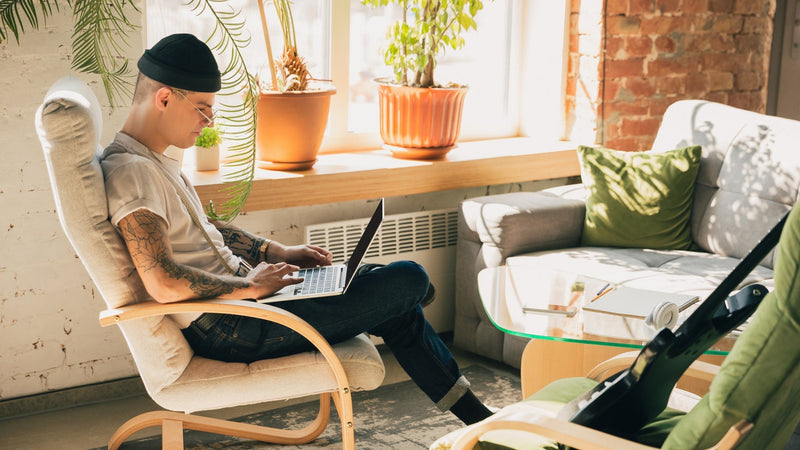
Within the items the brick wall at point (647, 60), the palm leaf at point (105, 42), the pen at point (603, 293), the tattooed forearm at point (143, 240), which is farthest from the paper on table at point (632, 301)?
the brick wall at point (647, 60)

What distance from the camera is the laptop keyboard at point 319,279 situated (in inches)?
95.8

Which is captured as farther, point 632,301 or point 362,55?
point 362,55

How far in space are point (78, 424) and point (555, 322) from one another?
1669mm

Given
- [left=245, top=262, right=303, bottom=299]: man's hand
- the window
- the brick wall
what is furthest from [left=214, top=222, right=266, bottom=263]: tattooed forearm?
the brick wall

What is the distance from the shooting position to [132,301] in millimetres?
2252

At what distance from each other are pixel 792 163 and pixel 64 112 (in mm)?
2455

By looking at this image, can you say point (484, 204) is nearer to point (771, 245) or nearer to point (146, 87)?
point (146, 87)

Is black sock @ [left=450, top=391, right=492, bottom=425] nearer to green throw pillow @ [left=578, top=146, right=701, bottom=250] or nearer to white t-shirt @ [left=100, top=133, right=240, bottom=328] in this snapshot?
white t-shirt @ [left=100, top=133, right=240, bottom=328]


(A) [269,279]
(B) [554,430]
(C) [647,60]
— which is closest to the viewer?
(B) [554,430]

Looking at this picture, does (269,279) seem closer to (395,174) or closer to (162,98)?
(162,98)

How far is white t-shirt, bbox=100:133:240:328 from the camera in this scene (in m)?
2.20

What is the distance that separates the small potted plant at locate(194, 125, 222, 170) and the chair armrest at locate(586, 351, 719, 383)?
166 cm

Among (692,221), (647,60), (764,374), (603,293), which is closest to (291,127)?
(603,293)

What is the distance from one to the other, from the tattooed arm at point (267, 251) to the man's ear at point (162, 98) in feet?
1.68
